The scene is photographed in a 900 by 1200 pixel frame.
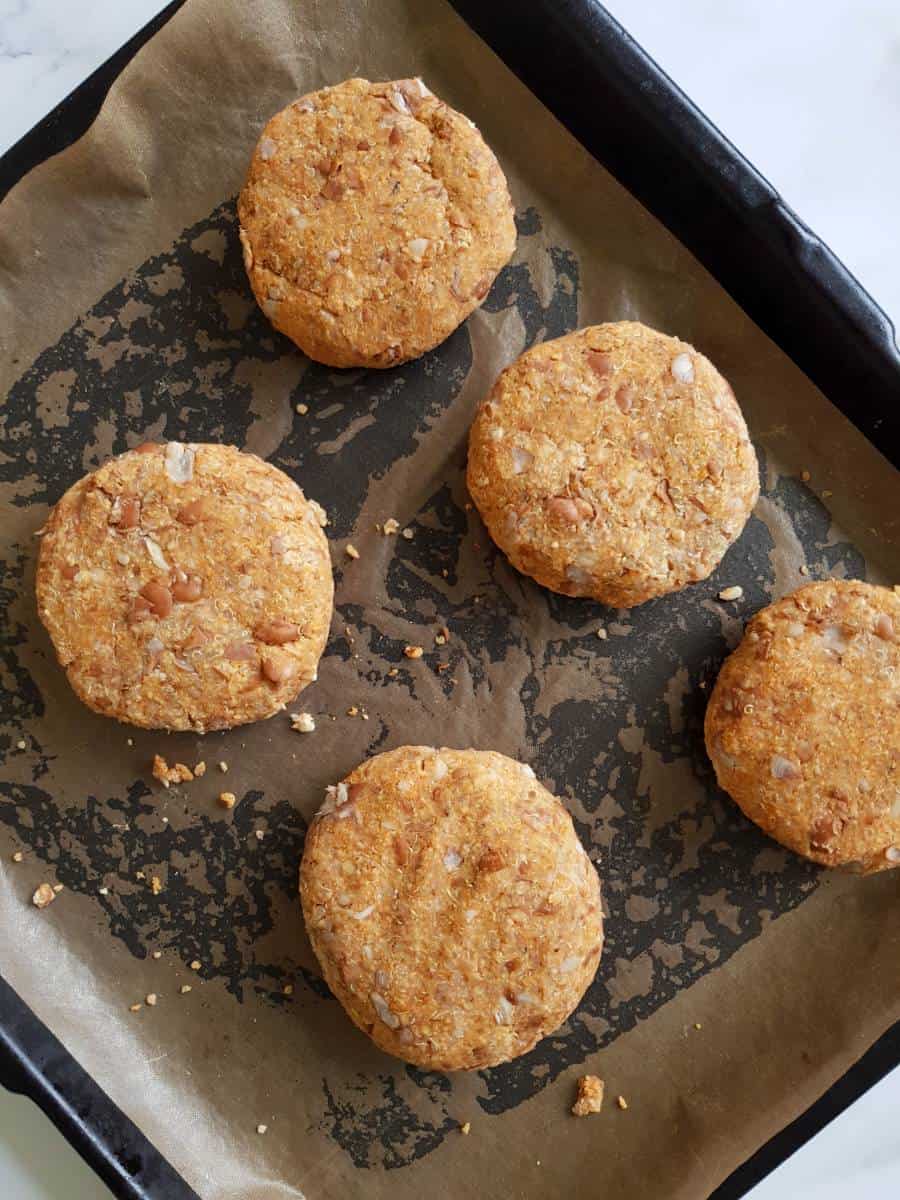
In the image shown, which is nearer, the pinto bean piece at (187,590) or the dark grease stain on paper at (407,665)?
the pinto bean piece at (187,590)

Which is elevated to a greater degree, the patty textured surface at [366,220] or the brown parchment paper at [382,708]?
the patty textured surface at [366,220]

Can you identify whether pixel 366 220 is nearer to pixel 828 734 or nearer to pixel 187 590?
pixel 187 590

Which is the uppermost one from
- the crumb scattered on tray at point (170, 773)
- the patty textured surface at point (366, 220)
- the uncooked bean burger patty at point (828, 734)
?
the patty textured surface at point (366, 220)

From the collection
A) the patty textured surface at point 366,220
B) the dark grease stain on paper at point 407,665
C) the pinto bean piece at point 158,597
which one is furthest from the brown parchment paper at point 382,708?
the pinto bean piece at point 158,597

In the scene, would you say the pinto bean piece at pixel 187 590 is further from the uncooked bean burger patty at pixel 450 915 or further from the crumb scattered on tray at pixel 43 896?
the crumb scattered on tray at pixel 43 896

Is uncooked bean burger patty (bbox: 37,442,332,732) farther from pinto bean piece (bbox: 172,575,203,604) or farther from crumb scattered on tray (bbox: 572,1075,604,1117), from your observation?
crumb scattered on tray (bbox: 572,1075,604,1117)

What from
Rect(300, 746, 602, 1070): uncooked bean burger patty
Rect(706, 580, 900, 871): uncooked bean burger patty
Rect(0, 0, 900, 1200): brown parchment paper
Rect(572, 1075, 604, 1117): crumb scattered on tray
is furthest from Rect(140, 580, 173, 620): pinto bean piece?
Rect(572, 1075, 604, 1117): crumb scattered on tray
